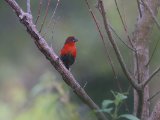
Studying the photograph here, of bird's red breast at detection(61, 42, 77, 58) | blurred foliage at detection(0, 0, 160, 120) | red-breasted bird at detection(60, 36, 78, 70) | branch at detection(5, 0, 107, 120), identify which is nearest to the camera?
branch at detection(5, 0, 107, 120)

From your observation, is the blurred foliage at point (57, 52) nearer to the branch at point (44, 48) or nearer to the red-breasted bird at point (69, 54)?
the red-breasted bird at point (69, 54)

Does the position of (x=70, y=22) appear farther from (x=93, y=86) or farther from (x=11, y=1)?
(x=11, y=1)

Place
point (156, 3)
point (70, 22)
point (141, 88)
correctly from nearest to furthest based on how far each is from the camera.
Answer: point (141, 88) < point (156, 3) < point (70, 22)

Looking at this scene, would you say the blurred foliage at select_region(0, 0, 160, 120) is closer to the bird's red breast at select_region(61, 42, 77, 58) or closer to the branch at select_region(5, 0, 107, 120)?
the bird's red breast at select_region(61, 42, 77, 58)

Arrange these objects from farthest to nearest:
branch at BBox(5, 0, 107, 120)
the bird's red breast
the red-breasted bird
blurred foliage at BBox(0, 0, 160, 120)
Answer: blurred foliage at BBox(0, 0, 160, 120) < the bird's red breast < the red-breasted bird < branch at BBox(5, 0, 107, 120)

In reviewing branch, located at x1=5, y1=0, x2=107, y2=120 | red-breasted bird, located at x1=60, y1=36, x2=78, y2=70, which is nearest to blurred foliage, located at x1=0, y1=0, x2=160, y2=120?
red-breasted bird, located at x1=60, y1=36, x2=78, y2=70

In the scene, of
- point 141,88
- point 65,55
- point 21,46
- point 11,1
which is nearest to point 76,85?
point 141,88

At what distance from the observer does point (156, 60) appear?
6703 millimetres

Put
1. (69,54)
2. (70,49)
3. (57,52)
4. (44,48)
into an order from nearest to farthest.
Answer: (44,48) → (69,54) → (70,49) → (57,52)

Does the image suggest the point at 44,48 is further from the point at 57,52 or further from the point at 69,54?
the point at 57,52

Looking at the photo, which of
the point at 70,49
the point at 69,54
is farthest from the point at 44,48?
the point at 70,49

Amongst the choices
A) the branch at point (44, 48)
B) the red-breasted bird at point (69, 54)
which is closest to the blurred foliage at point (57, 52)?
the red-breasted bird at point (69, 54)

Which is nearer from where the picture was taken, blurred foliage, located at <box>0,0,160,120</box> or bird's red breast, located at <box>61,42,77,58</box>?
bird's red breast, located at <box>61,42,77,58</box>

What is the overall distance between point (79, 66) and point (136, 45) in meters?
4.04
